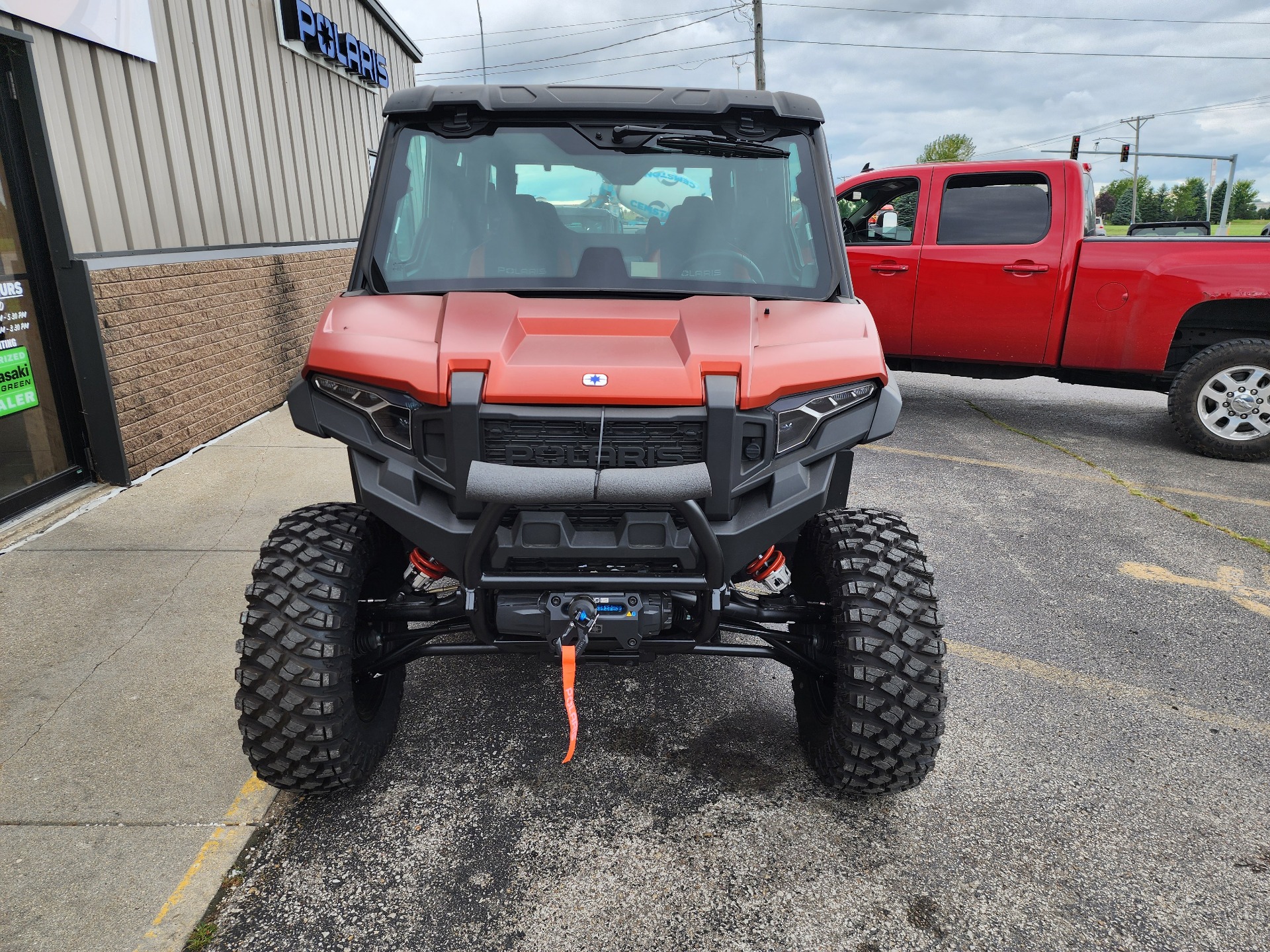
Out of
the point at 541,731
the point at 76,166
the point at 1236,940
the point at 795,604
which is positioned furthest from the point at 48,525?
the point at 1236,940

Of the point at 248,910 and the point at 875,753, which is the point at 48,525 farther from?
the point at 875,753

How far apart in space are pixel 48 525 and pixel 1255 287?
8471mm

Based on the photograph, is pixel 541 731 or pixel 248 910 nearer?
pixel 248 910

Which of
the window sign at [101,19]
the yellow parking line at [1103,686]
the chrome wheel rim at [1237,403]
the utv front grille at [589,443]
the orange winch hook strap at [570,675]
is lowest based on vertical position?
the yellow parking line at [1103,686]

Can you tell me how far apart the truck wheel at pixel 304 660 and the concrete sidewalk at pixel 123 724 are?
1.13ft

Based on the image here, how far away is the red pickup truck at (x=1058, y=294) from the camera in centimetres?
665

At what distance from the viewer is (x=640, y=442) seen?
2.33 metres

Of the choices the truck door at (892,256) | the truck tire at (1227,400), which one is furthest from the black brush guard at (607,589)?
the truck tire at (1227,400)

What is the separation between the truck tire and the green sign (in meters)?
8.22

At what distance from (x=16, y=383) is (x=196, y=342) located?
68.5 inches

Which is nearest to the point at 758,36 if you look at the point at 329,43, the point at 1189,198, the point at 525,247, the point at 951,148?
the point at 329,43

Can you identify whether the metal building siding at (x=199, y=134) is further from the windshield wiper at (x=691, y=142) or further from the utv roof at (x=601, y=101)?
the windshield wiper at (x=691, y=142)

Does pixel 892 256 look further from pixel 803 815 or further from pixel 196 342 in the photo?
pixel 803 815

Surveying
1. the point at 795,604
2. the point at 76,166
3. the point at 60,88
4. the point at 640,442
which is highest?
the point at 60,88
